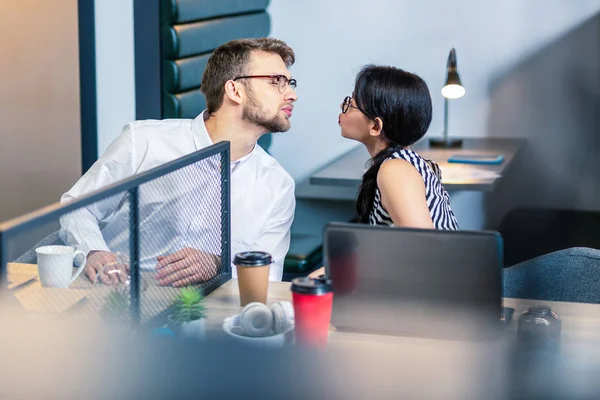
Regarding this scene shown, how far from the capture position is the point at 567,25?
4031 millimetres

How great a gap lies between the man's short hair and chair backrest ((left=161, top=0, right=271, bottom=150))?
2.82 feet

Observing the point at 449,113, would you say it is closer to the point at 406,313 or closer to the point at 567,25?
the point at 567,25

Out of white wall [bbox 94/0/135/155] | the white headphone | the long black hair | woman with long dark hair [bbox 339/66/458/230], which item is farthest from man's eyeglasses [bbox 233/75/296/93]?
the white headphone

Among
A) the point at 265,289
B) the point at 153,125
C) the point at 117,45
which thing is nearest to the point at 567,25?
the point at 117,45

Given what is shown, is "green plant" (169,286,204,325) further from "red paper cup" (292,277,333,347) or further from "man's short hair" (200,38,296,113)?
"man's short hair" (200,38,296,113)

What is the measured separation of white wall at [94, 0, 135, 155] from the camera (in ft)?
11.5

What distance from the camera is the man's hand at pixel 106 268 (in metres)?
1.56

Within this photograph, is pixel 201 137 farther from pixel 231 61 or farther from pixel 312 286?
pixel 312 286

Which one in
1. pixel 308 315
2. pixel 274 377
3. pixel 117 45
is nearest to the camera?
pixel 274 377

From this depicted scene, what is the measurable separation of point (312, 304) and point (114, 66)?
7.91 ft

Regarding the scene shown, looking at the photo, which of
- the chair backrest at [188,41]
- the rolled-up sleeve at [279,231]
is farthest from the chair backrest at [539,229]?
the rolled-up sleeve at [279,231]

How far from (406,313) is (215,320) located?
1.23 feet

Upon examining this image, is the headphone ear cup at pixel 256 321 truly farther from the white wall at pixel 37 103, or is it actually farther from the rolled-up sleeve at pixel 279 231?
the white wall at pixel 37 103

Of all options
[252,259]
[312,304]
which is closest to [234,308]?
[252,259]
